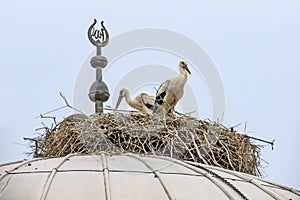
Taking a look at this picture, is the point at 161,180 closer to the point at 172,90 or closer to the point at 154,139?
the point at 154,139

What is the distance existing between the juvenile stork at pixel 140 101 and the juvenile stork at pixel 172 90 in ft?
0.79

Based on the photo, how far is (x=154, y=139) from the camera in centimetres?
493

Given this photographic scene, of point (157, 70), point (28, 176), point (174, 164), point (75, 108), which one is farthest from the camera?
point (157, 70)

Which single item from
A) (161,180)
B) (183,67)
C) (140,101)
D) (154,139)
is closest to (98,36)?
(140,101)

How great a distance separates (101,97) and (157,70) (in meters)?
0.54

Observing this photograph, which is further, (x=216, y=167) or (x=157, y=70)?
(x=157, y=70)

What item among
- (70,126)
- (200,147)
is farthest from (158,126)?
(70,126)

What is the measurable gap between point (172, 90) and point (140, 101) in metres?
0.55

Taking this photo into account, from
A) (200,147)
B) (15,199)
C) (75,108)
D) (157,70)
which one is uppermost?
(157,70)

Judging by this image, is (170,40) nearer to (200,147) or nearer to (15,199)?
(200,147)

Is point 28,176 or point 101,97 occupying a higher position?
point 101,97

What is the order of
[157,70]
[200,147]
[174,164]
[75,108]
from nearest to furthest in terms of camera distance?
1. [174,164]
2. [200,147]
3. [75,108]
4. [157,70]

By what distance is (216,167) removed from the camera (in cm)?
470

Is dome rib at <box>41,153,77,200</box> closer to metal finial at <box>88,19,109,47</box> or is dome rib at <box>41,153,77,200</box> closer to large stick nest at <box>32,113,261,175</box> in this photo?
large stick nest at <box>32,113,261,175</box>
